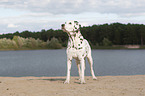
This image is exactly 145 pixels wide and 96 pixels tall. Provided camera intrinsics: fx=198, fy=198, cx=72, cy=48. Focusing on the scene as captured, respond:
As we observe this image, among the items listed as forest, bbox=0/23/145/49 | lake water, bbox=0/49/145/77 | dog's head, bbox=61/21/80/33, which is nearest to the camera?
dog's head, bbox=61/21/80/33

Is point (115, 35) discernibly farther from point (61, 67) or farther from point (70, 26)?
point (70, 26)

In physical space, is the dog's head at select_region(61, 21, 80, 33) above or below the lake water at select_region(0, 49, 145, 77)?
above

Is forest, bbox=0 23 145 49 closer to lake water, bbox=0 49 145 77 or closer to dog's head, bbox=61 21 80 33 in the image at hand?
lake water, bbox=0 49 145 77

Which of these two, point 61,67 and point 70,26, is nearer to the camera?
point 70,26

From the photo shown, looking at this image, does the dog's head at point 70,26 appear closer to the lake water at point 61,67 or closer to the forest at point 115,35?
the lake water at point 61,67

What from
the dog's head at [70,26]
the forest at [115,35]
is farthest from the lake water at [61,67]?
the forest at [115,35]

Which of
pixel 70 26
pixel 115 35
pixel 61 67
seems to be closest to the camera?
pixel 70 26

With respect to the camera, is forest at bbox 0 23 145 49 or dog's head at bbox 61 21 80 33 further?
forest at bbox 0 23 145 49

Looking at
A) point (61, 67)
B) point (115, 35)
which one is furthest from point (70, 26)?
point (115, 35)

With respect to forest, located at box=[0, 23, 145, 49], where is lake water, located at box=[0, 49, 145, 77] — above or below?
below

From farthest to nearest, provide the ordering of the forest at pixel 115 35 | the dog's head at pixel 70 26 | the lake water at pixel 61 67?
the forest at pixel 115 35 → the lake water at pixel 61 67 → the dog's head at pixel 70 26

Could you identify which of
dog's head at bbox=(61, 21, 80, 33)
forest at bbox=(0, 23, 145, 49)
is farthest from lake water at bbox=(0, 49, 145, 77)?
forest at bbox=(0, 23, 145, 49)

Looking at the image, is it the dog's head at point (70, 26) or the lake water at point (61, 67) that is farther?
the lake water at point (61, 67)

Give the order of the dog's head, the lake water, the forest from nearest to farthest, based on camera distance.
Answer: the dog's head, the lake water, the forest
